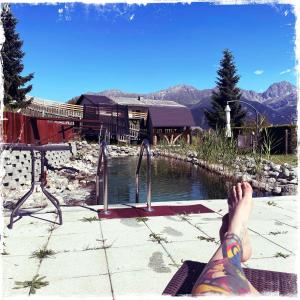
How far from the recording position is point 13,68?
25734 millimetres

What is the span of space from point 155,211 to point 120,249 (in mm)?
1544

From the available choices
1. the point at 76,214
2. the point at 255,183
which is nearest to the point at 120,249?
the point at 76,214

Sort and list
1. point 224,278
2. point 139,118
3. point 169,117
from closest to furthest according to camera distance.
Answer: point 224,278 → point 169,117 → point 139,118

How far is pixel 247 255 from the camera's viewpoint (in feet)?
7.06

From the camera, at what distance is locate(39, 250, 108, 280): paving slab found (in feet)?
8.55

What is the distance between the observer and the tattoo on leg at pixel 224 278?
5.48 feet

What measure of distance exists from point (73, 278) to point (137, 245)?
2.86ft

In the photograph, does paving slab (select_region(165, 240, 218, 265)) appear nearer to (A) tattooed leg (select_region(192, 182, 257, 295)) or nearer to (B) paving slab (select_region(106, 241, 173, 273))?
(B) paving slab (select_region(106, 241, 173, 273))

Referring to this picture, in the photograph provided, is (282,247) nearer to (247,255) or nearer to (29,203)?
(247,255)

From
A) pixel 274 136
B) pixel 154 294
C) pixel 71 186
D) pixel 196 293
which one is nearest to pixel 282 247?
pixel 154 294

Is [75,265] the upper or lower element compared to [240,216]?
lower

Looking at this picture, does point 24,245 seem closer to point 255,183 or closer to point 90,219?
point 90,219

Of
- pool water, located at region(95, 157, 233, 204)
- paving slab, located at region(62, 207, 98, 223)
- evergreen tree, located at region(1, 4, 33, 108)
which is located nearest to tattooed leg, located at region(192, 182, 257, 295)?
paving slab, located at region(62, 207, 98, 223)

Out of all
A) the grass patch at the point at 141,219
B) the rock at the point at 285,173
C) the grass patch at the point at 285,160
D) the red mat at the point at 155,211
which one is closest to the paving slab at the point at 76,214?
the red mat at the point at 155,211
